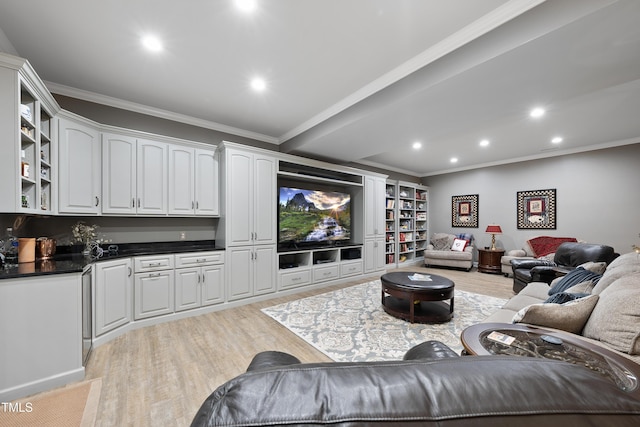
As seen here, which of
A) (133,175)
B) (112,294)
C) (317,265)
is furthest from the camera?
(317,265)

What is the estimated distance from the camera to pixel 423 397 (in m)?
0.42

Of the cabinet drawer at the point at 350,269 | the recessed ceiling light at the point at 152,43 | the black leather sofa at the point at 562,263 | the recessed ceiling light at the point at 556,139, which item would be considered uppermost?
the recessed ceiling light at the point at 152,43

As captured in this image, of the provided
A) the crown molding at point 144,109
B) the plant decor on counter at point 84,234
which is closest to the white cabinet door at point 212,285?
the plant decor on counter at point 84,234

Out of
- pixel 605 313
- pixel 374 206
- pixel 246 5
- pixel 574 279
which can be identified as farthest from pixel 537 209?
pixel 246 5

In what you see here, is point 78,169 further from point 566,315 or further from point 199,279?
point 566,315

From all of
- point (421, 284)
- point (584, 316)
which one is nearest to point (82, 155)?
point (421, 284)

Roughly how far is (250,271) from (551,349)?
11.1ft

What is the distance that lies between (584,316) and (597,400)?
188 centimetres

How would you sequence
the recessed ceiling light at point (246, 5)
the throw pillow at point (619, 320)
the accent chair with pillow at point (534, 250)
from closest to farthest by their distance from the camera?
1. the throw pillow at point (619, 320)
2. the recessed ceiling light at point (246, 5)
3. the accent chair with pillow at point (534, 250)

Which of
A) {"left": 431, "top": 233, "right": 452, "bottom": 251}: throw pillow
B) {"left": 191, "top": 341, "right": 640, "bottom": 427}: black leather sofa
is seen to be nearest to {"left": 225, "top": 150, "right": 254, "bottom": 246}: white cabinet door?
{"left": 191, "top": 341, "right": 640, "bottom": 427}: black leather sofa

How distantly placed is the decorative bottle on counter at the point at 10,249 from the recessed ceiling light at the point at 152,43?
206 centimetres

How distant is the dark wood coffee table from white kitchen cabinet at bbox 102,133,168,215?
3613mm

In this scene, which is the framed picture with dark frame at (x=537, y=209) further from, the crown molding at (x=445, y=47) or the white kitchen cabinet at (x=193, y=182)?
the white kitchen cabinet at (x=193, y=182)

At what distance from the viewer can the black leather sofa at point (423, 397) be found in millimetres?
392
